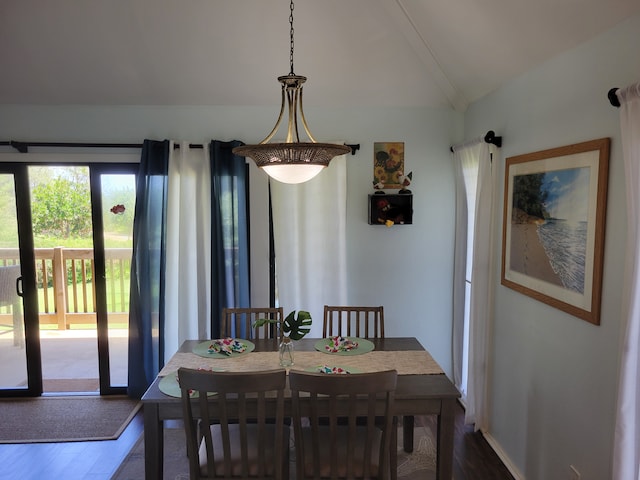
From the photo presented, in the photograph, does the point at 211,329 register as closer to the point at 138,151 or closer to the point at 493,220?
the point at 138,151

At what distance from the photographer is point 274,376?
66.3 inches

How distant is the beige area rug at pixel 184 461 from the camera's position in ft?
8.38

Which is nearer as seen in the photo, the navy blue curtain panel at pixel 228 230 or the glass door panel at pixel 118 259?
the navy blue curtain panel at pixel 228 230

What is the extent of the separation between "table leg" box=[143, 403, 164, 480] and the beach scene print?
1944 mm

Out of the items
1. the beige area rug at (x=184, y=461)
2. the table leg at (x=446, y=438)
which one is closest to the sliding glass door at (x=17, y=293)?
the beige area rug at (x=184, y=461)

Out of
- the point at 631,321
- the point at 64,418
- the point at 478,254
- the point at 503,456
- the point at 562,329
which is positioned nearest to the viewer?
the point at 631,321

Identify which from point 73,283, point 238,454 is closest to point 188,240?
point 73,283

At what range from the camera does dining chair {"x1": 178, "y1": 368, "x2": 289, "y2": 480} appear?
1694mm

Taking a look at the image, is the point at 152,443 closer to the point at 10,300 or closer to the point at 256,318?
the point at 256,318

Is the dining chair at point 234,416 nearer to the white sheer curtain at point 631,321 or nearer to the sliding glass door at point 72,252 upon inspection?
the white sheer curtain at point 631,321

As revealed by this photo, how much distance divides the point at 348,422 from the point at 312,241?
6.08ft

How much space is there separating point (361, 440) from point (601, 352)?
1.10 m

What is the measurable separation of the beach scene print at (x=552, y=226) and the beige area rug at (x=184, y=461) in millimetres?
1300

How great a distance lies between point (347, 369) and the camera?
2172 millimetres
